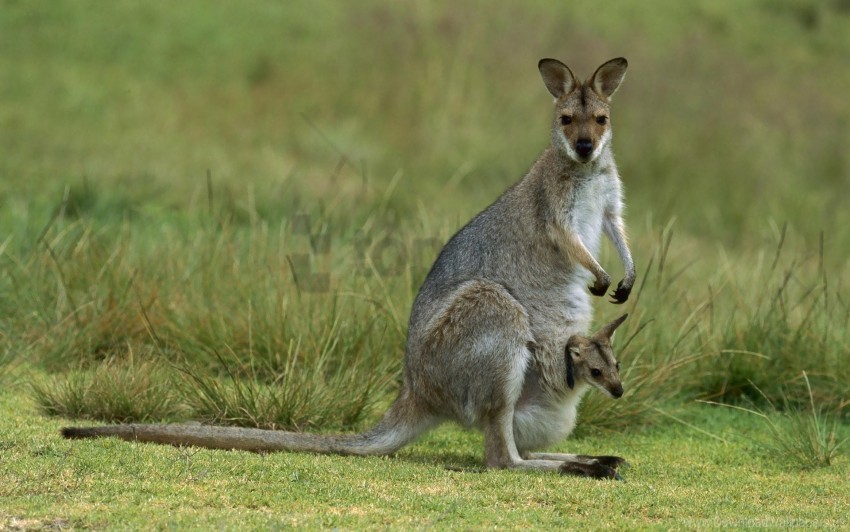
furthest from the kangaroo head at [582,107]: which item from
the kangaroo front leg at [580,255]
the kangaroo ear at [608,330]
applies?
the kangaroo ear at [608,330]

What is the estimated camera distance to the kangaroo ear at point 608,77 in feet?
20.9

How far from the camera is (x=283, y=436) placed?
5812 mm

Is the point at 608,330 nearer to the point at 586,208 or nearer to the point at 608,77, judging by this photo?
the point at 586,208

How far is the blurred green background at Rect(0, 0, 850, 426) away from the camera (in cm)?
764

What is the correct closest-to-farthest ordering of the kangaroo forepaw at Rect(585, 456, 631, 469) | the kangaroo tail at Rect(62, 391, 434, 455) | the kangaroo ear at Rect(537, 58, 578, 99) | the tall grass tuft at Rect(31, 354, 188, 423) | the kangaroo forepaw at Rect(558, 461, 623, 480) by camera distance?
the kangaroo forepaw at Rect(558, 461, 623, 480)
the kangaroo tail at Rect(62, 391, 434, 455)
the kangaroo forepaw at Rect(585, 456, 631, 469)
the kangaroo ear at Rect(537, 58, 578, 99)
the tall grass tuft at Rect(31, 354, 188, 423)

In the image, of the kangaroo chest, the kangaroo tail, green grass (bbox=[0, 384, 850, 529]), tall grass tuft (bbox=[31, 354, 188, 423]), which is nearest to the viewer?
green grass (bbox=[0, 384, 850, 529])

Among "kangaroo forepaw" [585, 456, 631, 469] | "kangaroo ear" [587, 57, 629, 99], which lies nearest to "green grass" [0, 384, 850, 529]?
"kangaroo forepaw" [585, 456, 631, 469]

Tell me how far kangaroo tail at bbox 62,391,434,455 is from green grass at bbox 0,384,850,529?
105mm

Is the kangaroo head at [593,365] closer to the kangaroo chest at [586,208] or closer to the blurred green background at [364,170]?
the kangaroo chest at [586,208]

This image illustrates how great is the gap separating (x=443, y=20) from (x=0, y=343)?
1017 cm

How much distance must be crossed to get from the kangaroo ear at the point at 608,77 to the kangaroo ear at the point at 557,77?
0.11 meters

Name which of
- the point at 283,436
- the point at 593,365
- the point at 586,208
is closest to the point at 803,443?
the point at 593,365

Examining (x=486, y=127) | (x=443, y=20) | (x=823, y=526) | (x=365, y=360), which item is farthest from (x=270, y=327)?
(x=443, y=20)

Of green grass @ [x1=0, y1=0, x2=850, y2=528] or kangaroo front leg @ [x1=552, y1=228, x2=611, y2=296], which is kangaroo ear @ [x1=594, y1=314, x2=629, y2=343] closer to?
kangaroo front leg @ [x1=552, y1=228, x2=611, y2=296]
